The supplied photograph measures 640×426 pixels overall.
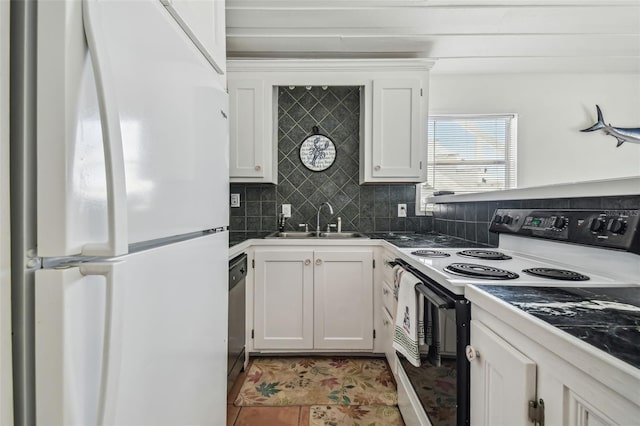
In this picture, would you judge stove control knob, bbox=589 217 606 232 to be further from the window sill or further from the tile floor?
the tile floor

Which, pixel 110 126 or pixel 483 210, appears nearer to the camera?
pixel 110 126

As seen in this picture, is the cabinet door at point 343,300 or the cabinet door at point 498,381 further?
the cabinet door at point 343,300

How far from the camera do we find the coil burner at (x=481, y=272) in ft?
3.22

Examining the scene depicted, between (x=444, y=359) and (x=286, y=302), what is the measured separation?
4.51 feet

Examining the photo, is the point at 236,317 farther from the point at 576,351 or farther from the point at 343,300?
the point at 576,351

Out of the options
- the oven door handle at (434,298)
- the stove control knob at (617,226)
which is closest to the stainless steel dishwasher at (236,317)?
the oven door handle at (434,298)

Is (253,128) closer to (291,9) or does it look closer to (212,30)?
(291,9)

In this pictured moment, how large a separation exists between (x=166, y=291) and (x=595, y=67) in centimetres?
398

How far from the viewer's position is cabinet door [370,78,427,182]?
2348 mm

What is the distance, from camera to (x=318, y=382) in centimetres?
191

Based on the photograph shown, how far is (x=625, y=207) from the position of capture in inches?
38.1

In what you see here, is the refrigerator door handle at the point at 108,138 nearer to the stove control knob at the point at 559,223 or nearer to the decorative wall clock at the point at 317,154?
the stove control knob at the point at 559,223

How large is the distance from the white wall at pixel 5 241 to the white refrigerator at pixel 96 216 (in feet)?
0.04

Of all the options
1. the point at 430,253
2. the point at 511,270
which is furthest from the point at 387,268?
the point at 511,270
